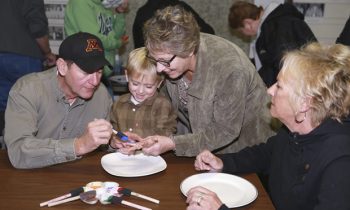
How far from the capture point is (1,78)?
11.7ft

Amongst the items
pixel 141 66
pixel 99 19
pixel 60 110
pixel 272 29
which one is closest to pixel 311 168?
pixel 141 66

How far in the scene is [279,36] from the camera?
3.65 meters

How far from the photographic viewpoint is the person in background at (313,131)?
5.30 feet

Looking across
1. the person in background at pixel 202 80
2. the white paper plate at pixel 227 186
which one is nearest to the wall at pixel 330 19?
the person in background at pixel 202 80

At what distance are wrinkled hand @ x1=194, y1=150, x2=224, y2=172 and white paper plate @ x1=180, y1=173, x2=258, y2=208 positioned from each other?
0.08 metres

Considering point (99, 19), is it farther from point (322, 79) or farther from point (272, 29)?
point (322, 79)

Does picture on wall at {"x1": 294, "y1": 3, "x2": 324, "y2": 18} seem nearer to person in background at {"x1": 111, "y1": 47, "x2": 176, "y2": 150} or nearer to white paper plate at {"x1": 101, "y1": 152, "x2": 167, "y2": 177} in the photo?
person in background at {"x1": 111, "y1": 47, "x2": 176, "y2": 150}

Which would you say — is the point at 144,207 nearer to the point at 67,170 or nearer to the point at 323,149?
the point at 67,170

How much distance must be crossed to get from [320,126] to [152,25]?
0.98 metres

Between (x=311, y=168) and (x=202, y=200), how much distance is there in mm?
450

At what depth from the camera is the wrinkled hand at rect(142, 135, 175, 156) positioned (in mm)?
2180

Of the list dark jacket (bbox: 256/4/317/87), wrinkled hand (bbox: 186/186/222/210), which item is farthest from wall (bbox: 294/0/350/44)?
wrinkled hand (bbox: 186/186/222/210)

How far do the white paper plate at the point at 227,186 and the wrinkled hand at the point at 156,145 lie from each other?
11.2 inches

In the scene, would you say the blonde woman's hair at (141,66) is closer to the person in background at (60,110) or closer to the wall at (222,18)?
the person in background at (60,110)
